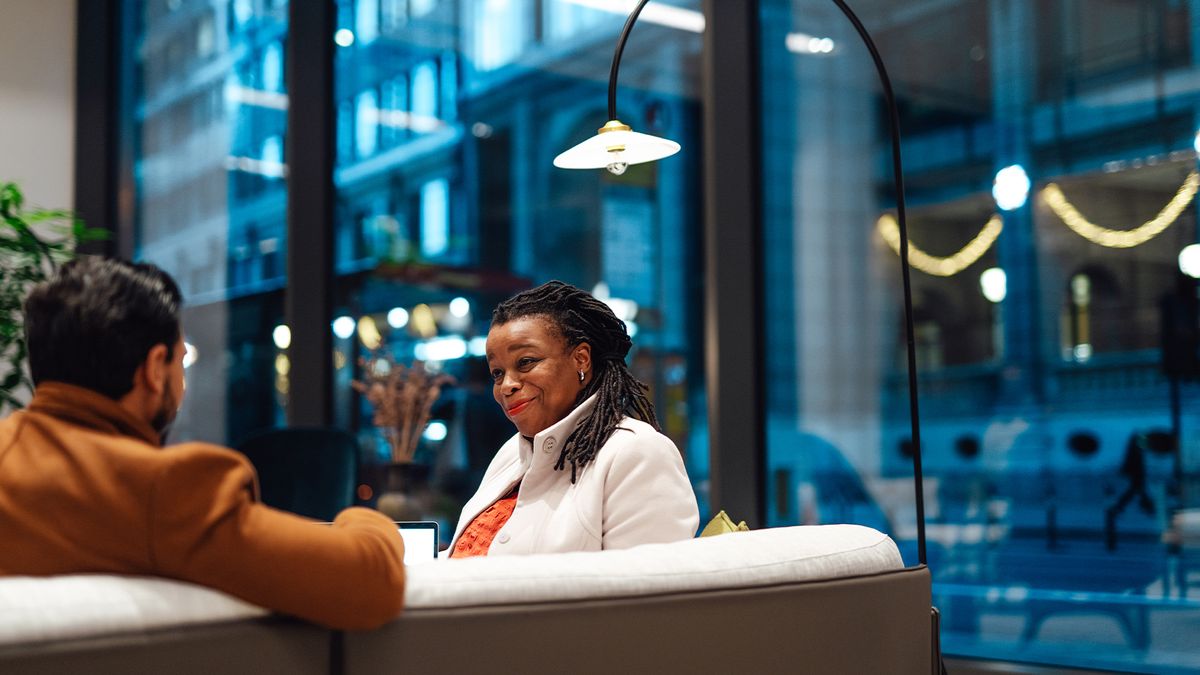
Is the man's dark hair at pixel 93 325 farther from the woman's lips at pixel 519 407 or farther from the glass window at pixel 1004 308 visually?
the glass window at pixel 1004 308

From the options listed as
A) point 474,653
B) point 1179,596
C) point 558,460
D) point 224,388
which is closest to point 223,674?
point 474,653

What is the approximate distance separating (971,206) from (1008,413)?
618 mm

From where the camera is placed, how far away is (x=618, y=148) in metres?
2.58

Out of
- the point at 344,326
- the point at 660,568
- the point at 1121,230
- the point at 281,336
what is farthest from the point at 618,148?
the point at 281,336

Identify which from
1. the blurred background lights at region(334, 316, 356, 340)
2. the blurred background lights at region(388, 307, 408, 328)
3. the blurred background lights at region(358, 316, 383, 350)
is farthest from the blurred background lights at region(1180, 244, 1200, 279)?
the blurred background lights at region(334, 316, 356, 340)

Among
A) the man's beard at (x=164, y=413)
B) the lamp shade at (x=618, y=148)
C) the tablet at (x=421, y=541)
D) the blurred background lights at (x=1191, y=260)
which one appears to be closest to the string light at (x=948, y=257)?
the blurred background lights at (x=1191, y=260)

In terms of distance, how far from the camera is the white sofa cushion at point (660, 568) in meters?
1.33

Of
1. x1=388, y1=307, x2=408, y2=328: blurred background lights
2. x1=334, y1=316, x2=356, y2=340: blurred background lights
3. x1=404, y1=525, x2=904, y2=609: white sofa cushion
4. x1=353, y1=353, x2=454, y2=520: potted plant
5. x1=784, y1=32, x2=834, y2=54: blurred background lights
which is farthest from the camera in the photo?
x1=334, y1=316, x2=356, y2=340: blurred background lights

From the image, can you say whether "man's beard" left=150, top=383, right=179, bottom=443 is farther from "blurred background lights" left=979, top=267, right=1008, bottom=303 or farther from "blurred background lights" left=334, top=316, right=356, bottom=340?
"blurred background lights" left=334, top=316, right=356, bottom=340

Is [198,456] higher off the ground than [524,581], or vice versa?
[198,456]

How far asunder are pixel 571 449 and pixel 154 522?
1136 mm

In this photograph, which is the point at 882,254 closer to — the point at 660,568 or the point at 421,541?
the point at 421,541

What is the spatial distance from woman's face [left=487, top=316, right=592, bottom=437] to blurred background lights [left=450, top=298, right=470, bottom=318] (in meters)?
2.49

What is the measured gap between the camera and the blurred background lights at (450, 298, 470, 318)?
16.0 ft
